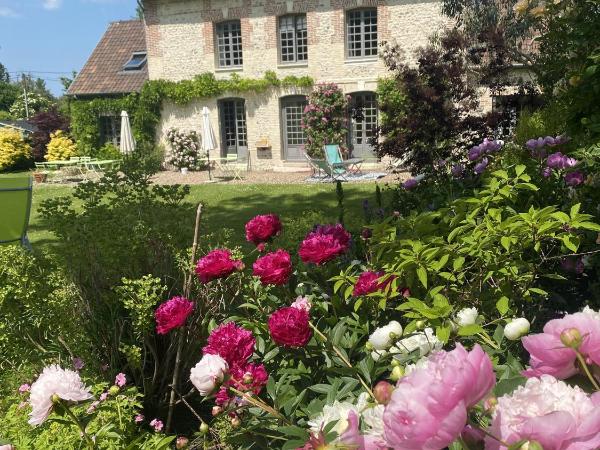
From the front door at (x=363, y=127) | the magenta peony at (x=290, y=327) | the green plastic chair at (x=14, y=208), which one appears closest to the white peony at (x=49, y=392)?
the magenta peony at (x=290, y=327)

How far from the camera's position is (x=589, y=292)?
3.24m

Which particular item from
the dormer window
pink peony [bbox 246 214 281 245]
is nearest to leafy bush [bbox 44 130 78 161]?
the dormer window

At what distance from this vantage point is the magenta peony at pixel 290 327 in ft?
5.27

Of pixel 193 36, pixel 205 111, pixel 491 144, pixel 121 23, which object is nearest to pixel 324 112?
pixel 205 111

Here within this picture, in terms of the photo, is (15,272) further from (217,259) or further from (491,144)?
(491,144)

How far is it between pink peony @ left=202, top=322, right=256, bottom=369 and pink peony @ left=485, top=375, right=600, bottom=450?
0.96m

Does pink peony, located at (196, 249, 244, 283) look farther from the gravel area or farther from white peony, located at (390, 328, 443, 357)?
the gravel area

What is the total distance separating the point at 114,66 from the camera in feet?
66.8

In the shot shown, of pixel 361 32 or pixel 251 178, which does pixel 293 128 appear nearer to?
pixel 251 178

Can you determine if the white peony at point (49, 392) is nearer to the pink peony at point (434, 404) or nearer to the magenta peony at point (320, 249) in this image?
the pink peony at point (434, 404)

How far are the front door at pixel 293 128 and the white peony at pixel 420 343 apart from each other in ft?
52.2

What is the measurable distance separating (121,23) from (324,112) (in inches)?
443

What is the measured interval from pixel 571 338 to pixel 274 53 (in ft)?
56.1

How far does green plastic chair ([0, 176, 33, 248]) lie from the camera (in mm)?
4980
